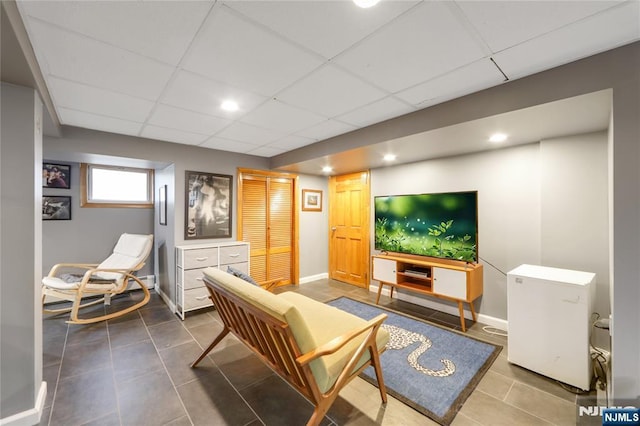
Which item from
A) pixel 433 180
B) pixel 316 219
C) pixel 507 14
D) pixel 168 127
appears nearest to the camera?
pixel 507 14

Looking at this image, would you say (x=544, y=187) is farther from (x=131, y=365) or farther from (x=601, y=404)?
(x=131, y=365)

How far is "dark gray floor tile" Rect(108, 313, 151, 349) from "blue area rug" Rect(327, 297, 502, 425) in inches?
97.5

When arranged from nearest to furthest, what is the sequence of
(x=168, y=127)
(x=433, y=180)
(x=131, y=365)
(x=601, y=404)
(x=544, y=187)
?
(x=601, y=404), (x=131, y=365), (x=544, y=187), (x=168, y=127), (x=433, y=180)

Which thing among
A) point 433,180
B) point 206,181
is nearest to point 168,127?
point 206,181

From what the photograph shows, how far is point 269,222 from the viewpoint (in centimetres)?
465

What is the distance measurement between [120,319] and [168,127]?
2.53 metres

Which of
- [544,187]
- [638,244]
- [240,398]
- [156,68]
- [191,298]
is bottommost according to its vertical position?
[240,398]

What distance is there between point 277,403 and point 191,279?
212 cm

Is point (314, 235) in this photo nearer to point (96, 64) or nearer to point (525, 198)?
point (525, 198)

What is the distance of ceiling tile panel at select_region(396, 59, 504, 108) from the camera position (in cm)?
176

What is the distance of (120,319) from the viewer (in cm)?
330

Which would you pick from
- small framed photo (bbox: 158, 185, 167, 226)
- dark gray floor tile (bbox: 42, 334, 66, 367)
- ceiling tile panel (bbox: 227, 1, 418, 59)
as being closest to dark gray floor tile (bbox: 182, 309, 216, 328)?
dark gray floor tile (bbox: 42, 334, 66, 367)

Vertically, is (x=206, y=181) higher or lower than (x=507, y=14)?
lower

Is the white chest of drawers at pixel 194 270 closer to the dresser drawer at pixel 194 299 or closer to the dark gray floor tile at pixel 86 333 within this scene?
the dresser drawer at pixel 194 299
